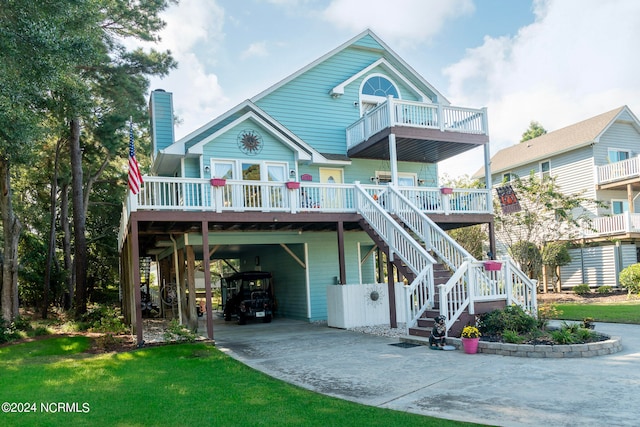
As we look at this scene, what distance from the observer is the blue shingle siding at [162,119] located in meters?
17.6

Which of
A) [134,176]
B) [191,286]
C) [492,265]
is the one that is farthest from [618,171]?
[134,176]

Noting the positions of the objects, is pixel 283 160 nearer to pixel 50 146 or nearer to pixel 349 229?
pixel 349 229

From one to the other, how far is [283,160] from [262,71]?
227 inches

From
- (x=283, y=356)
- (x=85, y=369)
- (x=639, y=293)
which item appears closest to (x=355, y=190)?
(x=283, y=356)

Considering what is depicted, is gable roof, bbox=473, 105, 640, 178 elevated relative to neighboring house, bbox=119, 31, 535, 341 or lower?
elevated

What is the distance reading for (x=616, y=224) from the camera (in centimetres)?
2492

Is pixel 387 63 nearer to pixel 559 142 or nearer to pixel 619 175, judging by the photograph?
pixel 619 175

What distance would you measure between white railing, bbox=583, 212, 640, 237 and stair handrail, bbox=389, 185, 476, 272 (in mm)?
13562

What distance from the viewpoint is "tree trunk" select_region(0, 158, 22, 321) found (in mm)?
16938

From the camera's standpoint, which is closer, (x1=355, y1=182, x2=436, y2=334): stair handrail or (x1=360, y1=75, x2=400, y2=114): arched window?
(x1=355, y1=182, x2=436, y2=334): stair handrail

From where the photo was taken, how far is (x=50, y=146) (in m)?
25.9

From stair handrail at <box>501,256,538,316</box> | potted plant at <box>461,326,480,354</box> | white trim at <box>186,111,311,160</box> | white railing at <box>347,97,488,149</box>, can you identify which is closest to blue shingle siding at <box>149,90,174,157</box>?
white trim at <box>186,111,311,160</box>

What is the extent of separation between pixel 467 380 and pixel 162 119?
14285 millimetres

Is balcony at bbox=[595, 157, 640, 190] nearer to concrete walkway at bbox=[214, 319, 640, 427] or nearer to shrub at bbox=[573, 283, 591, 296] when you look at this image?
shrub at bbox=[573, 283, 591, 296]
